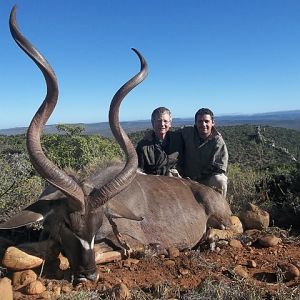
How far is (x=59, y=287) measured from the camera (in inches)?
138

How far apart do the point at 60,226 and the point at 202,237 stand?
6.76 feet

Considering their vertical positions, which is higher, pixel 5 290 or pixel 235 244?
pixel 5 290

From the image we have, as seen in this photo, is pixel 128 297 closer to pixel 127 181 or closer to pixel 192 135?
pixel 127 181

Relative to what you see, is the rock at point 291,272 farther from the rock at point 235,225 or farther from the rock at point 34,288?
the rock at point 34,288

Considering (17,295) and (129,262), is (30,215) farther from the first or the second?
(129,262)

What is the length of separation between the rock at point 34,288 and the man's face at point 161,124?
351cm

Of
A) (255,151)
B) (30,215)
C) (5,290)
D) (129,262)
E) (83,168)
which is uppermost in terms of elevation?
(83,168)

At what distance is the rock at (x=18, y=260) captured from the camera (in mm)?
3795

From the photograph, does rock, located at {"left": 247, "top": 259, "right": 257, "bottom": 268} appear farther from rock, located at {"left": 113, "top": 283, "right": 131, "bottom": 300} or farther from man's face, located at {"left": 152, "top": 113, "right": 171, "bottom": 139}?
man's face, located at {"left": 152, "top": 113, "right": 171, "bottom": 139}

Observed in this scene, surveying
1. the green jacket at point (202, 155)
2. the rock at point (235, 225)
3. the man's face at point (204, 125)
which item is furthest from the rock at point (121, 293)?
the man's face at point (204, 125)

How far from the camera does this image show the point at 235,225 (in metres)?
5.61

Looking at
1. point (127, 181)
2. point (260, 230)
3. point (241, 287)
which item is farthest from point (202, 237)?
point (241, 287)

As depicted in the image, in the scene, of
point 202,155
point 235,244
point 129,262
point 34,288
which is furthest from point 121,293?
point 202,155

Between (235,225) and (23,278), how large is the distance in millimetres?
2760
